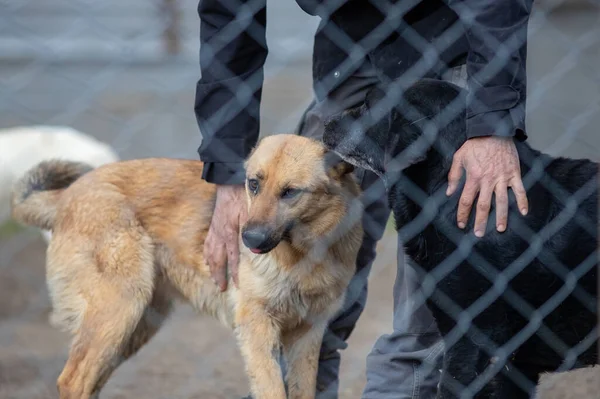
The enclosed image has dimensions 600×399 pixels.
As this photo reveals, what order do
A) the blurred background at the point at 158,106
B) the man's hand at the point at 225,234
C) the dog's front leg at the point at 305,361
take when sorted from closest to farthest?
1. the man's hand at the point at 225,234
2. the dog's front leg at the point at 305,361
3. the blurred background at the point at 158,106

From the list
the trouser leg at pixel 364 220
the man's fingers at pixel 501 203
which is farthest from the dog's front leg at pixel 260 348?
the man's fingers at pixel 501 203

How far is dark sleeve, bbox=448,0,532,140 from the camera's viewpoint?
2.29 meters

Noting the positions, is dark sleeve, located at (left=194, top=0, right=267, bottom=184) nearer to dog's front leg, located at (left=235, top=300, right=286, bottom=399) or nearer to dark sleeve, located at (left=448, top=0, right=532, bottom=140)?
dog's front leg, located at (left=235, top=300, right=286, bottom=399)

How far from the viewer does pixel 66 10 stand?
898 cm

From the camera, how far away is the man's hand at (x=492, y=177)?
7.54 ft

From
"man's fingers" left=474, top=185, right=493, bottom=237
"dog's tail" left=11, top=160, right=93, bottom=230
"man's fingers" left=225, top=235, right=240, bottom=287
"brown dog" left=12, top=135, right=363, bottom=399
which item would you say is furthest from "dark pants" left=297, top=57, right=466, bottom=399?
"dog's tail" left=11, top=160, right=93, bottom=230

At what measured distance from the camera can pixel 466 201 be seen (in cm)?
232

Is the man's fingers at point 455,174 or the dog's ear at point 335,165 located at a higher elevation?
the man's fingers at point 455,174

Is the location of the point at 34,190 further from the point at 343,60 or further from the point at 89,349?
the point at 343,60

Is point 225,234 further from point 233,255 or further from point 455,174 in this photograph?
point 455,174

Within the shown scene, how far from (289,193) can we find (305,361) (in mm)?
643

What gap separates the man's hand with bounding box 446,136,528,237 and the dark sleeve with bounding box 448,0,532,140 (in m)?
0.04

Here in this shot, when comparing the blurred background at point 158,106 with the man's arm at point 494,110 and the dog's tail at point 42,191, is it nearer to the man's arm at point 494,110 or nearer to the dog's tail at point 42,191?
the dog's tail at point 42,191

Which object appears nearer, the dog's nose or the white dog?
the dog's nose
